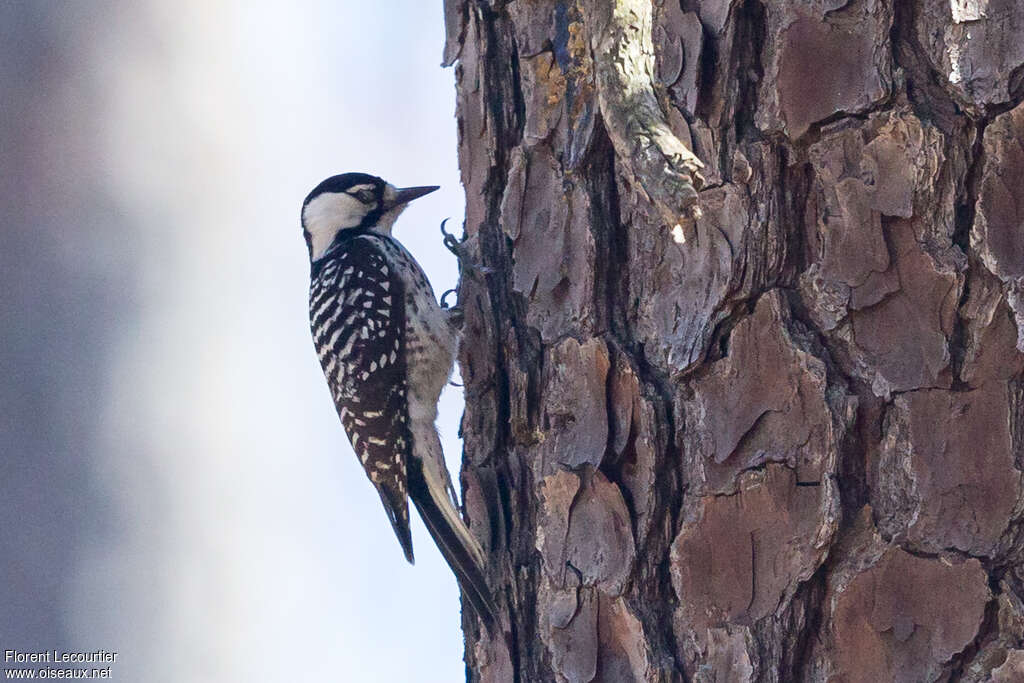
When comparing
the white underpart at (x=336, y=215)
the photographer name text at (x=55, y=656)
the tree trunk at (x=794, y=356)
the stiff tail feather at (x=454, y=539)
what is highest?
the white underpart at (x=336, y=215)

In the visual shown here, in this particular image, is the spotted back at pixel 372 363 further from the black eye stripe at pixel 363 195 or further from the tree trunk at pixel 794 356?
the tree trunk at pixel 794 356

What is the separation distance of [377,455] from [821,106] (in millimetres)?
2368

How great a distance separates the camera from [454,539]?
328 cm

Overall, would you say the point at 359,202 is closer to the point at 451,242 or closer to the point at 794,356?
the point at 451,242

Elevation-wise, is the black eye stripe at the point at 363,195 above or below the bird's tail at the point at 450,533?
above

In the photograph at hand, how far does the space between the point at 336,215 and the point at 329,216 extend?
0.15ft

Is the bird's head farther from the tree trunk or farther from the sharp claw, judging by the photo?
the tree trunk

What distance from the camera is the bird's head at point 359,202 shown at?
461cm

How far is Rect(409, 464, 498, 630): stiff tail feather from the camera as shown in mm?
2818

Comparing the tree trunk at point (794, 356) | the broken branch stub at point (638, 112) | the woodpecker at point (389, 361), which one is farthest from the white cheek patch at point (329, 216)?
the broken branch stub at point (638, 112)

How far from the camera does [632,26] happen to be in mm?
1727

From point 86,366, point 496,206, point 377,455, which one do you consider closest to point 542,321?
A: point 496,206

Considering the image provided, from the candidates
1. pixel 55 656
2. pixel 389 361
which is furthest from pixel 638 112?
pixel 55 656

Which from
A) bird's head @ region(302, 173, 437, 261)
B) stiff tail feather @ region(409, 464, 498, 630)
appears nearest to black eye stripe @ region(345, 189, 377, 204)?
bird's head @ region(302, 173, 437, 261)
